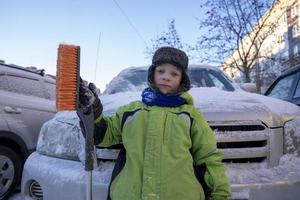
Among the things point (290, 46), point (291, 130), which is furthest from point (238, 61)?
point (290, 46)

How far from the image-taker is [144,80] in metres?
4.75

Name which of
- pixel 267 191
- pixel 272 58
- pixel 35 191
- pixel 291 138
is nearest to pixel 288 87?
pixel 291 138

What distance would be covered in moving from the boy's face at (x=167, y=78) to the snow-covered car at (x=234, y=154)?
1.28 feet

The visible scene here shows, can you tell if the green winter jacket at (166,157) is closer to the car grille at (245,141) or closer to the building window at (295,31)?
the car grille at (245,141)

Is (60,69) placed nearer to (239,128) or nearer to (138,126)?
(138,126)

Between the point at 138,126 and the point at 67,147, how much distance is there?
86 cm

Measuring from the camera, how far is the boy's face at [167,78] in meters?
2.42

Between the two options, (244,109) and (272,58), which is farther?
(272,58)

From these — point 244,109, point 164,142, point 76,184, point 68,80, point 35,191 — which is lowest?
point 35,191

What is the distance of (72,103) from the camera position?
2.17 m

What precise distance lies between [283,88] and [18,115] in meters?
4.00

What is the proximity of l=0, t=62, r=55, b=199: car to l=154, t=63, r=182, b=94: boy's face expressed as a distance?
311 cm

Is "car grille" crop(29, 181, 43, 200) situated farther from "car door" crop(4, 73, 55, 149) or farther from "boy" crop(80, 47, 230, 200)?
"car door" crop(4, 73, 55, 149)

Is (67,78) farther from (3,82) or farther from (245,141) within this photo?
(3,82)
